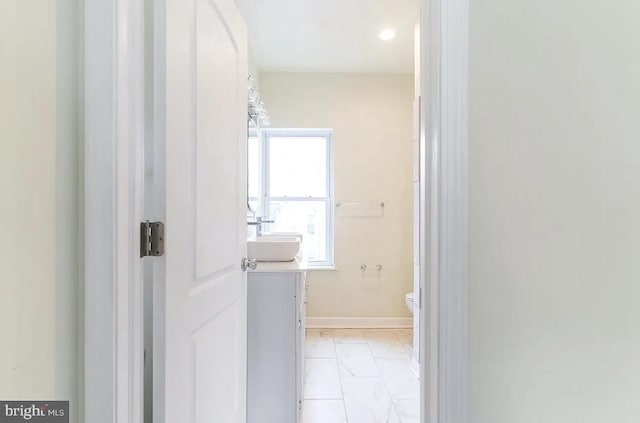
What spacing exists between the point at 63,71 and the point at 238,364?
1.18 m

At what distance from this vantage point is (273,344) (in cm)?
168

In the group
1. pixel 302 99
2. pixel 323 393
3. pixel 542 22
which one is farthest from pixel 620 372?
pixel 302 99

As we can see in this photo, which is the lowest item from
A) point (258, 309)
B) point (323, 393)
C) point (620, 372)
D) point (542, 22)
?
point (323, 393)

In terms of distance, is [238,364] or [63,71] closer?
[63,71]

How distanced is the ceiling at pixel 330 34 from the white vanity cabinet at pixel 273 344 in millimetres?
1843

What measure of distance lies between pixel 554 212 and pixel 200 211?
95 cm

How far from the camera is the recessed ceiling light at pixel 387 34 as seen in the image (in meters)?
2.67

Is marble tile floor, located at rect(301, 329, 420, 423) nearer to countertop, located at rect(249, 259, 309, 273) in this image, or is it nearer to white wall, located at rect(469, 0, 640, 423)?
countertop, located at rect(249, 259, 309, 273)

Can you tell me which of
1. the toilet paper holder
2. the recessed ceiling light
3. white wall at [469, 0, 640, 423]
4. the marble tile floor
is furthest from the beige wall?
white wall at [469, 0, 640, 423]

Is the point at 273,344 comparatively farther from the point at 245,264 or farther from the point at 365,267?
the point at 365,267

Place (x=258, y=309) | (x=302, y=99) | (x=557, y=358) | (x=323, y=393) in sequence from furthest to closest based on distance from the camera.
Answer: (x=302, y=99) < (x=323, y=393) < (x=258, y=309) < (x=557, y=358)

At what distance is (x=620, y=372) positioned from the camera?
712 millimetres

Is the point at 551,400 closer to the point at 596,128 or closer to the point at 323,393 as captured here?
the point at 596,128

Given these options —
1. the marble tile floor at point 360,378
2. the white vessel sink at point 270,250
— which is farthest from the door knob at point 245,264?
the marble tile floor at point 360,378
